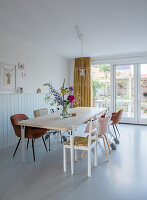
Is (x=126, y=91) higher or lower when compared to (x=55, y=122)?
higher

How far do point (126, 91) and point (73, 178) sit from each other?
14.6 ft

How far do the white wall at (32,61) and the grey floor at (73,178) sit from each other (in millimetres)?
1970

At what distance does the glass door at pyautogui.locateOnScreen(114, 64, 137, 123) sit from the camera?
5895 mm

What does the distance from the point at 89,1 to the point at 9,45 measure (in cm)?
221

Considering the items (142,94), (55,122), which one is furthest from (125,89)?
(55,122)

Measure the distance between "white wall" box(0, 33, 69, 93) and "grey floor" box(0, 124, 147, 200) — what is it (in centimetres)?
197

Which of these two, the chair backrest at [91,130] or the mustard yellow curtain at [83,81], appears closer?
the chair backrest at [91,130]

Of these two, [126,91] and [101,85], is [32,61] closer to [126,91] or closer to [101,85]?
[101,85]

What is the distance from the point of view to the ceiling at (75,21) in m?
2.46

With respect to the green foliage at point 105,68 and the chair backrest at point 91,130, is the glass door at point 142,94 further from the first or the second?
the chair backrest at point 91,130

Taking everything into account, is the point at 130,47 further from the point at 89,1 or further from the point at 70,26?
the point at 89,1

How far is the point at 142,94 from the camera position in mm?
5785

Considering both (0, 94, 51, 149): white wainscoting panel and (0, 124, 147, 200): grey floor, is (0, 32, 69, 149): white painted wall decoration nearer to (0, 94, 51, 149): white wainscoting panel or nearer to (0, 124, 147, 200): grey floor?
(0, 94, 51, 149): white wainscoting panel

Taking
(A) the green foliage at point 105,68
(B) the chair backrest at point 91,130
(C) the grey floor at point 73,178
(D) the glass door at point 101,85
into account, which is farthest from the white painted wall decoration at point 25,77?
(B) the chair backrest at point 91,130
